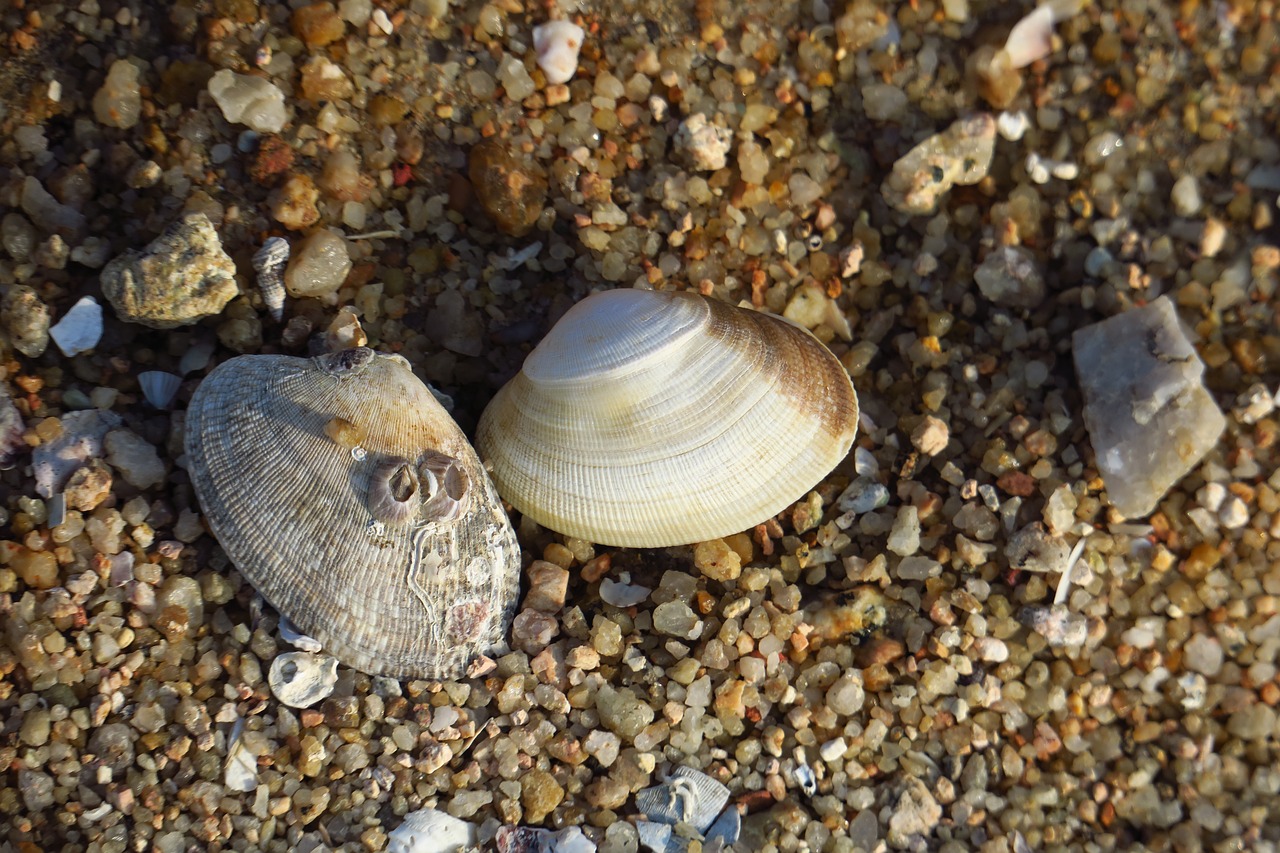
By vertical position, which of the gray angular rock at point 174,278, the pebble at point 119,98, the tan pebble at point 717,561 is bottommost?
the tan pebble at point 717,561

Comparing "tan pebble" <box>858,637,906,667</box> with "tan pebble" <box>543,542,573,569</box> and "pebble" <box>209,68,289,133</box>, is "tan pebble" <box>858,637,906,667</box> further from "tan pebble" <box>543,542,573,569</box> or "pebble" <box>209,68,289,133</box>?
"pebble" <box>209,68,289,133</box>

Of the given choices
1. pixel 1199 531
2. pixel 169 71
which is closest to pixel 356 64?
pixel 169 71

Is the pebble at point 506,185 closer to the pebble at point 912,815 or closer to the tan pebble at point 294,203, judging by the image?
the tan pebble at point 294,203

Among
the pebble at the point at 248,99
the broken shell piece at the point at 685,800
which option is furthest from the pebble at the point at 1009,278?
the pebble at the point at 248,99

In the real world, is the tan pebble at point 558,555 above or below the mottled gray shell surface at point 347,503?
below

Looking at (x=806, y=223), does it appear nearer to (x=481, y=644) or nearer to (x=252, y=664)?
(x=481, y=644)

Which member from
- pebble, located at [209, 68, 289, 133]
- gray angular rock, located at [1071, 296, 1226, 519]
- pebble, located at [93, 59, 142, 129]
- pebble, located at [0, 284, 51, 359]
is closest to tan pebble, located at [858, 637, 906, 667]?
gray angular rock, located at [1071, 296, 1226, 519]
